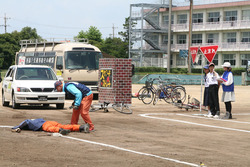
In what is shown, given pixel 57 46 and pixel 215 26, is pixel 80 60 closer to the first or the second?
pixel 57 46

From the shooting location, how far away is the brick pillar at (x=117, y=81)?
69.0 ft

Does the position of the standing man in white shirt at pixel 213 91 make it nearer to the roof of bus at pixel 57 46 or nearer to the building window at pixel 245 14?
the roof of bus at pixel 57 46

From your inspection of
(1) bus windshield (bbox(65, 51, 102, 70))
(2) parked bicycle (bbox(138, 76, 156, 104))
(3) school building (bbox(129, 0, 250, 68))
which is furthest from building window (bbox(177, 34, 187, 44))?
(2) parked bicycle (bbox(138, 76, 156, 104))

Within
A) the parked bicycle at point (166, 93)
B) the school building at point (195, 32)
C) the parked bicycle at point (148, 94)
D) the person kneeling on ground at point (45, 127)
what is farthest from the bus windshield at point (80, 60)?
the school building at point (195, 32)

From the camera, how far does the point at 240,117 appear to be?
1930cm

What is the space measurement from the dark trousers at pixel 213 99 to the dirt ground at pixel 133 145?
1958 mm

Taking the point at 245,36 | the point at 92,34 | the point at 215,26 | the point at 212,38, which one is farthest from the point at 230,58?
the point at 92,34

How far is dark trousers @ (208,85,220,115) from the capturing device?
61.5 ft

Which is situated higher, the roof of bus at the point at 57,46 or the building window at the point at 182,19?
the building window at the point at 182,19

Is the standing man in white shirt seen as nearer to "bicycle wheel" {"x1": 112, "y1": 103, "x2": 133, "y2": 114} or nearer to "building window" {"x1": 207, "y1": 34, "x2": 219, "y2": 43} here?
"bicycle wheel" {"x1": 112, "y1": 103, "x2": 133, "y2": 114}

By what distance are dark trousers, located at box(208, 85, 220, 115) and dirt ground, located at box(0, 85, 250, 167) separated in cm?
196

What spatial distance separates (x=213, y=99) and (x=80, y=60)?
1137 cm

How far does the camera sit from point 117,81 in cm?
2106

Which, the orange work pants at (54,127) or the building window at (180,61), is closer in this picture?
the orange work pants at (54,127)
